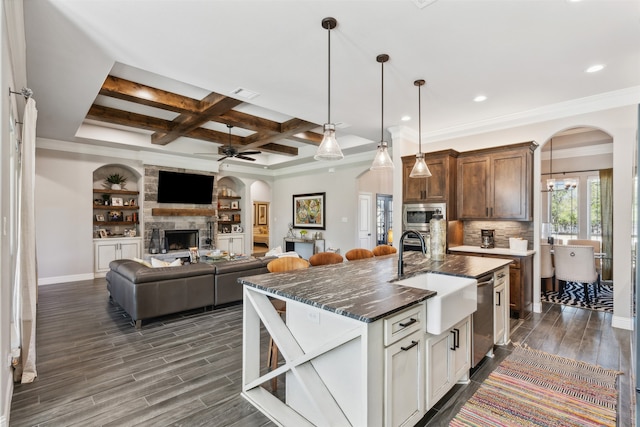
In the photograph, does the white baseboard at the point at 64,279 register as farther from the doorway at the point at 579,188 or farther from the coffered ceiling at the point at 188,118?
the doorway at the point at 579,188

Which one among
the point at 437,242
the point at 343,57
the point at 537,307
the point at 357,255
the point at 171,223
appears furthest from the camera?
the point at 171,223

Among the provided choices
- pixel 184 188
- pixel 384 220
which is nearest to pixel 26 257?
pixel 184 188

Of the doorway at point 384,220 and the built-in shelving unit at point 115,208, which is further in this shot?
the doorway at point 384,220

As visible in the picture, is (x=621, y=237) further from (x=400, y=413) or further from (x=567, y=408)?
(x=400, y=413)

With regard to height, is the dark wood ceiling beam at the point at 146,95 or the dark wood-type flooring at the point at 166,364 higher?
the dark wood ceiling beam at the point at 146,95

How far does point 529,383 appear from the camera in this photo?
8.29 ft

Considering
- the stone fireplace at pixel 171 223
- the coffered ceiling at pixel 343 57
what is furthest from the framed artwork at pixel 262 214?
the coffered ceiling at pixel 343 57

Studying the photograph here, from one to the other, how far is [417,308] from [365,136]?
14.7 ft

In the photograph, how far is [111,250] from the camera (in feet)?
22.7

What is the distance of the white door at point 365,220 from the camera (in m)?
8.01

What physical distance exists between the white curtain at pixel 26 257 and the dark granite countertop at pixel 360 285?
1.80m

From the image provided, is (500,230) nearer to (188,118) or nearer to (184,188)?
(188,118)

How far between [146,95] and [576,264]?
22.2ft

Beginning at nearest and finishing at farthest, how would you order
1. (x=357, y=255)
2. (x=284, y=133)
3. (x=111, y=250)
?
1. (x=357, y=255)
2. (x=284, y=133)
3. (x=111, y=250)
